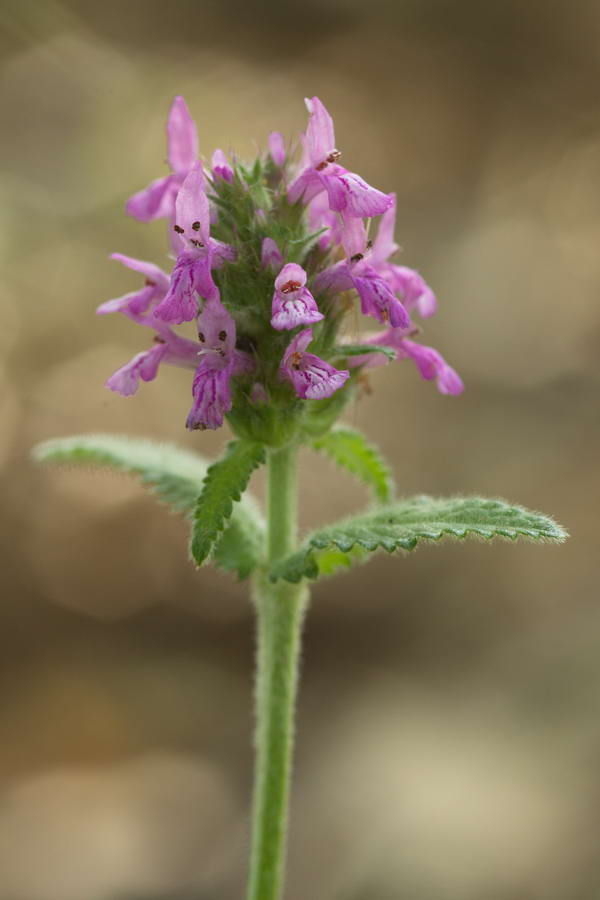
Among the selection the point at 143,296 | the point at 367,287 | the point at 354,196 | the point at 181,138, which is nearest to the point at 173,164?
the point at 181,138

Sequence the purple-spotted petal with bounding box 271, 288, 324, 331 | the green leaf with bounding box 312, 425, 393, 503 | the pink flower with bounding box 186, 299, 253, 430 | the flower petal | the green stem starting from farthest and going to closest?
the green leaf with bounding box 312, 425, 393, 503, the green stem, the flower petal, the pink flower with bounding box 186, 299, 253, 430, the purple-spotted petal with bounding box 271, 288, 324, 331

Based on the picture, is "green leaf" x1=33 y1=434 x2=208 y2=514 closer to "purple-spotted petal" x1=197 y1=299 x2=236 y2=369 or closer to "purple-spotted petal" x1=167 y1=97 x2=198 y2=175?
"purple-spotted petal" x1=197 y1=299 x2=236 y2=369

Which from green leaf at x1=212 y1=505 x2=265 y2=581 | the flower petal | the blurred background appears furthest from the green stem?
the blurred background

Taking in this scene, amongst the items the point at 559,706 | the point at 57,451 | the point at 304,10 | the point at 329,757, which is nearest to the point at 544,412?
the point at 559,706

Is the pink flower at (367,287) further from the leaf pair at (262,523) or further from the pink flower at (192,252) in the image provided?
the leaf pair at (262,523)

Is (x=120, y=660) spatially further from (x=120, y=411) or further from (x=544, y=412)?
(x=544, y=412)
